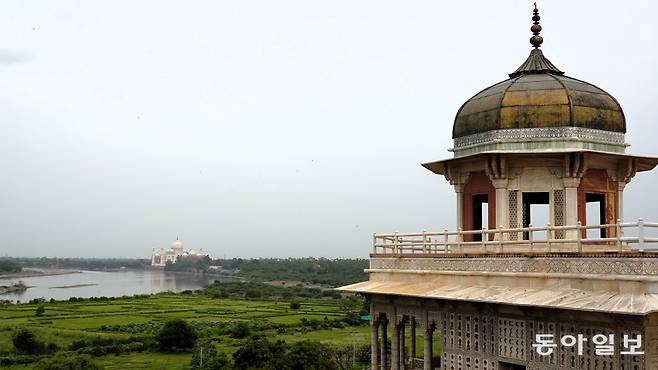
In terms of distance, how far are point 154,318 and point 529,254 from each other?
183 feet

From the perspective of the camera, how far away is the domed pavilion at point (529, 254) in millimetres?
8031

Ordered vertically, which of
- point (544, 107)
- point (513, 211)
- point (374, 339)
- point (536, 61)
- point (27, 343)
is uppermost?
point (536, 61)

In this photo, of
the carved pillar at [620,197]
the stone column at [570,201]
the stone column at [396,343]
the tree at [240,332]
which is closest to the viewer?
the stone column at [570,201]

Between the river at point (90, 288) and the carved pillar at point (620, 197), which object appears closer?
the carved pillar at point (620, 197)

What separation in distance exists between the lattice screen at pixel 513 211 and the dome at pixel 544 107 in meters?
1.07

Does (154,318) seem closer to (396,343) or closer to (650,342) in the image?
(396,343)

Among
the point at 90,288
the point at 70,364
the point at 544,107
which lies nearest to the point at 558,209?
the point at 544,107

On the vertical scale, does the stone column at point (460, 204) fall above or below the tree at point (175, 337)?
above

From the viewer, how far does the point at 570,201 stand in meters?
11.5

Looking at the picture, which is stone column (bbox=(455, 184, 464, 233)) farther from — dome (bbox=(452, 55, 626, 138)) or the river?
the river

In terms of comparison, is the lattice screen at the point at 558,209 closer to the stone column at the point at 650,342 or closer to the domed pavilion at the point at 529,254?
the domed pavilion at the point at 529,254

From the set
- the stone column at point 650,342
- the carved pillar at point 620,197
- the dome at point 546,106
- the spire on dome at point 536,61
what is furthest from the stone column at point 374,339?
the stone column at point 650,342

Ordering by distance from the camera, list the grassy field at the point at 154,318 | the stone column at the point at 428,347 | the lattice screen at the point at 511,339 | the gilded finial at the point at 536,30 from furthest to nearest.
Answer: the grassy field at the point at 154,318, the gilded finial at the point at 536,30, the stone column at the point at 428,347, the lattice screen at the point at 511,339

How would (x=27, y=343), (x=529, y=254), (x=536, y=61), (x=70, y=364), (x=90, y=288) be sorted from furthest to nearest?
(x=90, y=288) < (x=27, y=343) < (x=70, y=364) < (x=536, y=61) < (x=529, y=254)
